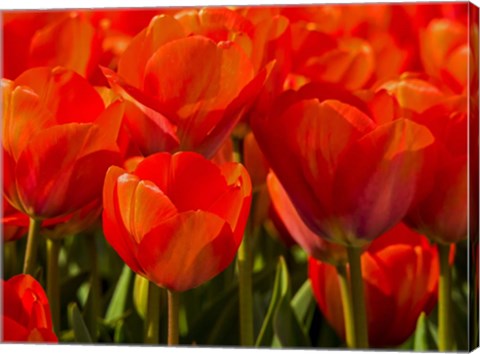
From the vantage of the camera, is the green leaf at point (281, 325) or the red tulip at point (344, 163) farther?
the green leaf at point (281, 325)

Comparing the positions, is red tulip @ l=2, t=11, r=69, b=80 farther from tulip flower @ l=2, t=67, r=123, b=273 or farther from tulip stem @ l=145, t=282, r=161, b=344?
tulip stem @ l=145, t=282, r=161, b=344

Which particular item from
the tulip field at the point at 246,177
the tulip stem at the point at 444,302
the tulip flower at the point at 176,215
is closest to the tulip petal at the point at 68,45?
the tulip field at the point at 246,177

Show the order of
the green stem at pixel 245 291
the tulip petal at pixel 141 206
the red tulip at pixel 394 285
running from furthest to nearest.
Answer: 1. the green stem at pixel 245 291
2. the red tulip at pixel 394 285
3. the tulip petal at pixel 141 206

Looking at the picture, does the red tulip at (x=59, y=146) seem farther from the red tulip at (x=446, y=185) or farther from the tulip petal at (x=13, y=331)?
the red tulip at (x=446, y=185)

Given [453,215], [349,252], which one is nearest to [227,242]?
[349,252]

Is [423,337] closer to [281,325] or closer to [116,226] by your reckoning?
[281,325]

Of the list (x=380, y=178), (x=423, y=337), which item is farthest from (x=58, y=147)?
(x=423, y=337)

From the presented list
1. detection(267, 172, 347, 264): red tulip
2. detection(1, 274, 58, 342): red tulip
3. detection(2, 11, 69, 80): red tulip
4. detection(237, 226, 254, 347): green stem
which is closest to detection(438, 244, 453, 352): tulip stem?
detection(267, 172, 347, 264): red tulip
